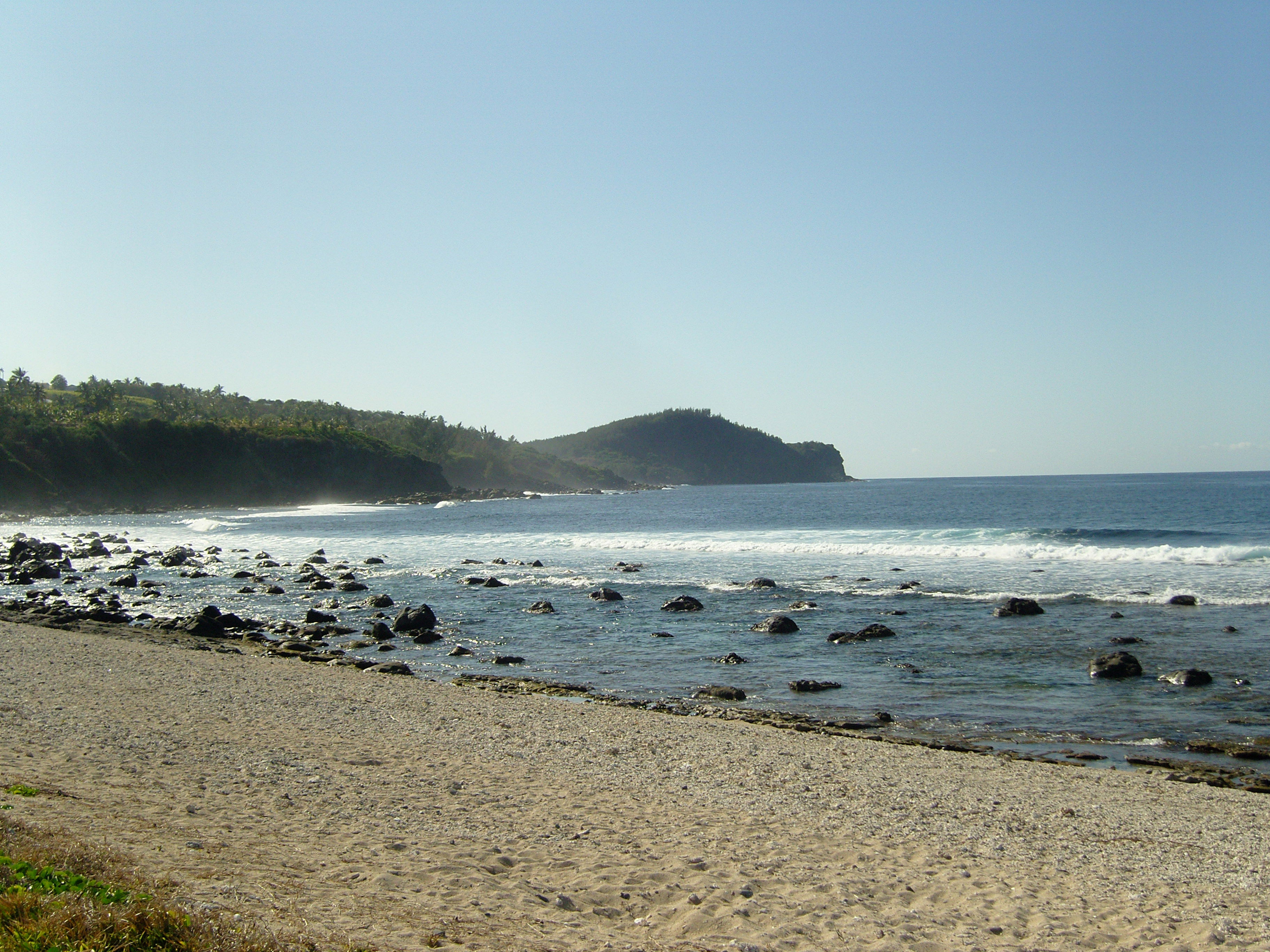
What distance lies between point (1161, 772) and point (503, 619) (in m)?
20.0

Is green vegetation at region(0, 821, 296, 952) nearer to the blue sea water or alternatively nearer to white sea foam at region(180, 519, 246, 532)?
the blue sea water

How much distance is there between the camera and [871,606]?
1158 inches

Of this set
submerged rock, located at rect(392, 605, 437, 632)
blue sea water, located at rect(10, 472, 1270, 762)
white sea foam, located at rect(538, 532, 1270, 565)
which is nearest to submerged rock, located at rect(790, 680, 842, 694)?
blue sea water, located at rect(10, 472, 1270, 762)

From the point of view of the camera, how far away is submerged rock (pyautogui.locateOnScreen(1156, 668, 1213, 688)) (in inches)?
699

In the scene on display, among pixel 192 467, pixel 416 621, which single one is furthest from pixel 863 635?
pixel 192 467

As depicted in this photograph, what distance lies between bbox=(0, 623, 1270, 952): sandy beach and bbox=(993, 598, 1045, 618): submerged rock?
1495 centimetres

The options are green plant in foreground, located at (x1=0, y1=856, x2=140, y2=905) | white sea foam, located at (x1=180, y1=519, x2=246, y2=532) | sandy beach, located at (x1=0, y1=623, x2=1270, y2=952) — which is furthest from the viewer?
white sea foam, located at (x1=180, y1=519, x2=246, y2=532)

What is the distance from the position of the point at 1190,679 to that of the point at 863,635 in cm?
803

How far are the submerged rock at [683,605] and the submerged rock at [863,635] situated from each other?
21.3ft

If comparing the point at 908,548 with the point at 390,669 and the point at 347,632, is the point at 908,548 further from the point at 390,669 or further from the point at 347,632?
the point at 390,669

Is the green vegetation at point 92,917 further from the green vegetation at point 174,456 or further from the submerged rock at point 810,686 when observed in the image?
the green vegetation at point 174,456

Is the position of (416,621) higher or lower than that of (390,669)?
higher

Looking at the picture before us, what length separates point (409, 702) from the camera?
16.0 metres

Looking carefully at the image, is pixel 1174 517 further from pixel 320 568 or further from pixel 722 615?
pixel 320 568
